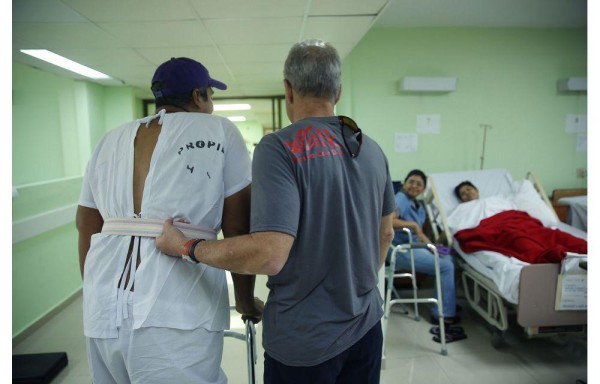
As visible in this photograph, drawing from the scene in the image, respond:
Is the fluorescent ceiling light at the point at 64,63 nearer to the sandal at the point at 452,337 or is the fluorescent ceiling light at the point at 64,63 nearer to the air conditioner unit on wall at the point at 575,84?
the sandal at the point at 452,337

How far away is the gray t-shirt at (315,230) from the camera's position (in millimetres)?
829

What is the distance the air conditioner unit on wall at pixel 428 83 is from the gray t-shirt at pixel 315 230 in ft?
11.3

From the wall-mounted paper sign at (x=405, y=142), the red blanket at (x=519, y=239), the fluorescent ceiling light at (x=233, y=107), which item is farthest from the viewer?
the fluorescent ceiling light at (x=233, y=107)

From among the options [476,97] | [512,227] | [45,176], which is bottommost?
[512,227]

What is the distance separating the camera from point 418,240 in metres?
3.12

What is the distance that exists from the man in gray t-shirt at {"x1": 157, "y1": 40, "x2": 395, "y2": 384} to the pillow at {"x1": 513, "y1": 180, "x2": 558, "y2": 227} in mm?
3121

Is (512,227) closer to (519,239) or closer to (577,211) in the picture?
(519,239)

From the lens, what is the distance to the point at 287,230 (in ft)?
2.65

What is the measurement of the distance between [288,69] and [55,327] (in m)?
3.17

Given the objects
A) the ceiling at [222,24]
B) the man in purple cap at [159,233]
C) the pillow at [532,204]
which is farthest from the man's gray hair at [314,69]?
the pillow at [532,204]

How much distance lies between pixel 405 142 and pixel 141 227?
12.5 feet

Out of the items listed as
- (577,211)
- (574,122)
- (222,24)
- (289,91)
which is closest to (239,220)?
(289,91)
